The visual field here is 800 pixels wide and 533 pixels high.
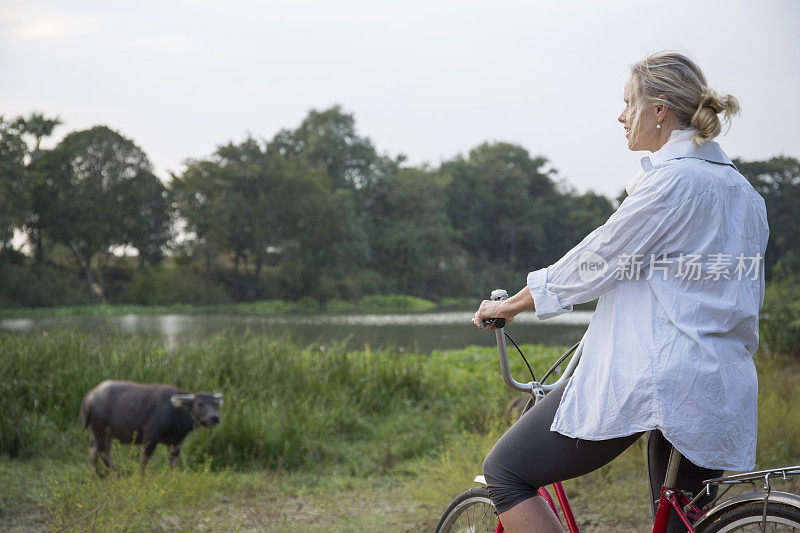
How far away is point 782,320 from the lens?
7918 millimetres

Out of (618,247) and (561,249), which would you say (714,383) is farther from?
(561,249)

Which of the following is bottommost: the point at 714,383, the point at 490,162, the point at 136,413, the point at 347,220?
the point at 136,413

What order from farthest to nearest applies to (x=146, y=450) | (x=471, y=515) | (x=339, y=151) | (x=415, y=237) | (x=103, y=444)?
(x=339, y=151), (x=415, y=237), (x=103, y=444), (x=146, y=450), (x=471, y=515)

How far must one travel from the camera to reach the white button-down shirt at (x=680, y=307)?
123cm

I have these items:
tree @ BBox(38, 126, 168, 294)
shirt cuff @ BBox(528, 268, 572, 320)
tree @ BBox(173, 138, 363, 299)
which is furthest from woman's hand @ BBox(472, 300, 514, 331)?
tree @ BBox(173, 138, 363, 299)

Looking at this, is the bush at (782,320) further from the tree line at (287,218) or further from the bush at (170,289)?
the bush at (170,289)

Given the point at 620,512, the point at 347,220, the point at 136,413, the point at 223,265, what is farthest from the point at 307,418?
the point at 347,220

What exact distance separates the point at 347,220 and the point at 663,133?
32.0 meters

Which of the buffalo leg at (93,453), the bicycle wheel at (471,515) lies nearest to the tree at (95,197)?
the buffalo leg at (93,453)

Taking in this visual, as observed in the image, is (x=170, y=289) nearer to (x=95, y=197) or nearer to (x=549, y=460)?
(x=95, y=197)

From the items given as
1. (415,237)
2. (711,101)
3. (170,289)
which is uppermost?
(415,237)

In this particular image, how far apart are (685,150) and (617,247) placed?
0.81 ft

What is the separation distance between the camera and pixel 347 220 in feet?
109

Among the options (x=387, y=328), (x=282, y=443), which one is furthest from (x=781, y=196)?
(x=387, y=328)
